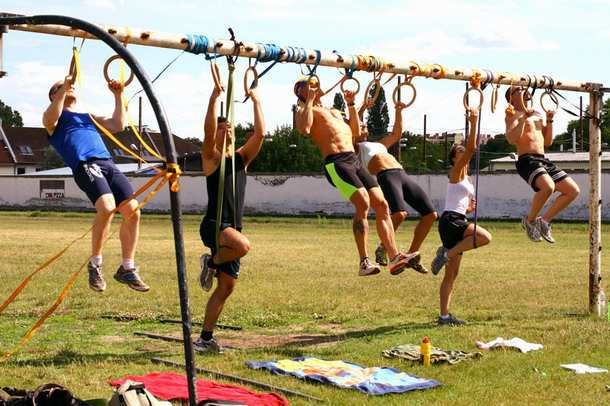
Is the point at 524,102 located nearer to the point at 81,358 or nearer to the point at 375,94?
the point at 375,94

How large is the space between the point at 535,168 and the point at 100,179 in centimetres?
615

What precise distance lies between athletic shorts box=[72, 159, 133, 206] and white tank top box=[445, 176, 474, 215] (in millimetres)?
4938

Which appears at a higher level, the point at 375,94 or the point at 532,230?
the point at 375,94

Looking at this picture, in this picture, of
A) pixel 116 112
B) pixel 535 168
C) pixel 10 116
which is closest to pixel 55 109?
pixel 116 112

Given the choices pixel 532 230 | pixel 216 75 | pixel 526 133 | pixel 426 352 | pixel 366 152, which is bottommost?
pixel 426 352

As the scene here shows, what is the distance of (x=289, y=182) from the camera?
170ft

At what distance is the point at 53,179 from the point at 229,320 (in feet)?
155

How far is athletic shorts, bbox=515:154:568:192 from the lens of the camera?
41.2 feet

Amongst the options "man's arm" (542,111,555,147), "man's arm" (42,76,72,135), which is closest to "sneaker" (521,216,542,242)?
"man's arm" (542,111,555,147)

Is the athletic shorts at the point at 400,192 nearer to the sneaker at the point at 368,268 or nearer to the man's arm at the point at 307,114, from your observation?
the sneaker at the point at 368,268

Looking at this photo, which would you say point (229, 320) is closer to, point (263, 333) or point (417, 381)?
point (263, 333)

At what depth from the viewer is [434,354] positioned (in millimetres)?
10281

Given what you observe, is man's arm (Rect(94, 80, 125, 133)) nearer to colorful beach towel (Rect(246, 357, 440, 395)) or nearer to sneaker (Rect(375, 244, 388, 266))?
colorful beach towel (Rect(246, 357, 440, 395))

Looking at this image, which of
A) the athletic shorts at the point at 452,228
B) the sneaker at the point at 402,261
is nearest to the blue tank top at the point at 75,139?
the sneaker at the point at 402,261
